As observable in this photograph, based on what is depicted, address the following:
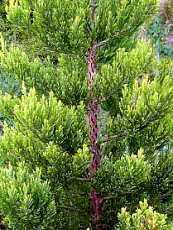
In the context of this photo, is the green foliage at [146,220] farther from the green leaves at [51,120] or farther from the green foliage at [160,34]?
the green foliage at [160,34]

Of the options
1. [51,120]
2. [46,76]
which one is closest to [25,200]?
[51,120]

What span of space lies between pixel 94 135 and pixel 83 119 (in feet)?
1.22

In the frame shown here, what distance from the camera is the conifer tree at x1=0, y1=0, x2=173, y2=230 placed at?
4.94 m

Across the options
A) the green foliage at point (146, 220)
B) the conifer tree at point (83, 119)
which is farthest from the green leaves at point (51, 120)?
the green foliage at point (146, 220)

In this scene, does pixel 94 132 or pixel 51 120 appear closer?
pixel 51 120

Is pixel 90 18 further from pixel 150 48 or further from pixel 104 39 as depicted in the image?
pixel 150 48

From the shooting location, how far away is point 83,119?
529cm

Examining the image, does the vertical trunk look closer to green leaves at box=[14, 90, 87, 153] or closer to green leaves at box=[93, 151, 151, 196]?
green leaves at box=[93, 151, 151, 196]

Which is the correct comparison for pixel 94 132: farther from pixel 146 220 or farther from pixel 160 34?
pixel 160 34

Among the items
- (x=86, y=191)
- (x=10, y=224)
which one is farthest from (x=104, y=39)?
(x=10, y=224)

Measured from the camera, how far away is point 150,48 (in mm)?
5328

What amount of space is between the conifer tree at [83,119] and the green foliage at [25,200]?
0.4 inches

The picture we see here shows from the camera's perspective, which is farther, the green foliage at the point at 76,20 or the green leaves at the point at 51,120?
the green foliage at the point at 76,20

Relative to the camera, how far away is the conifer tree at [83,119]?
4938mm
